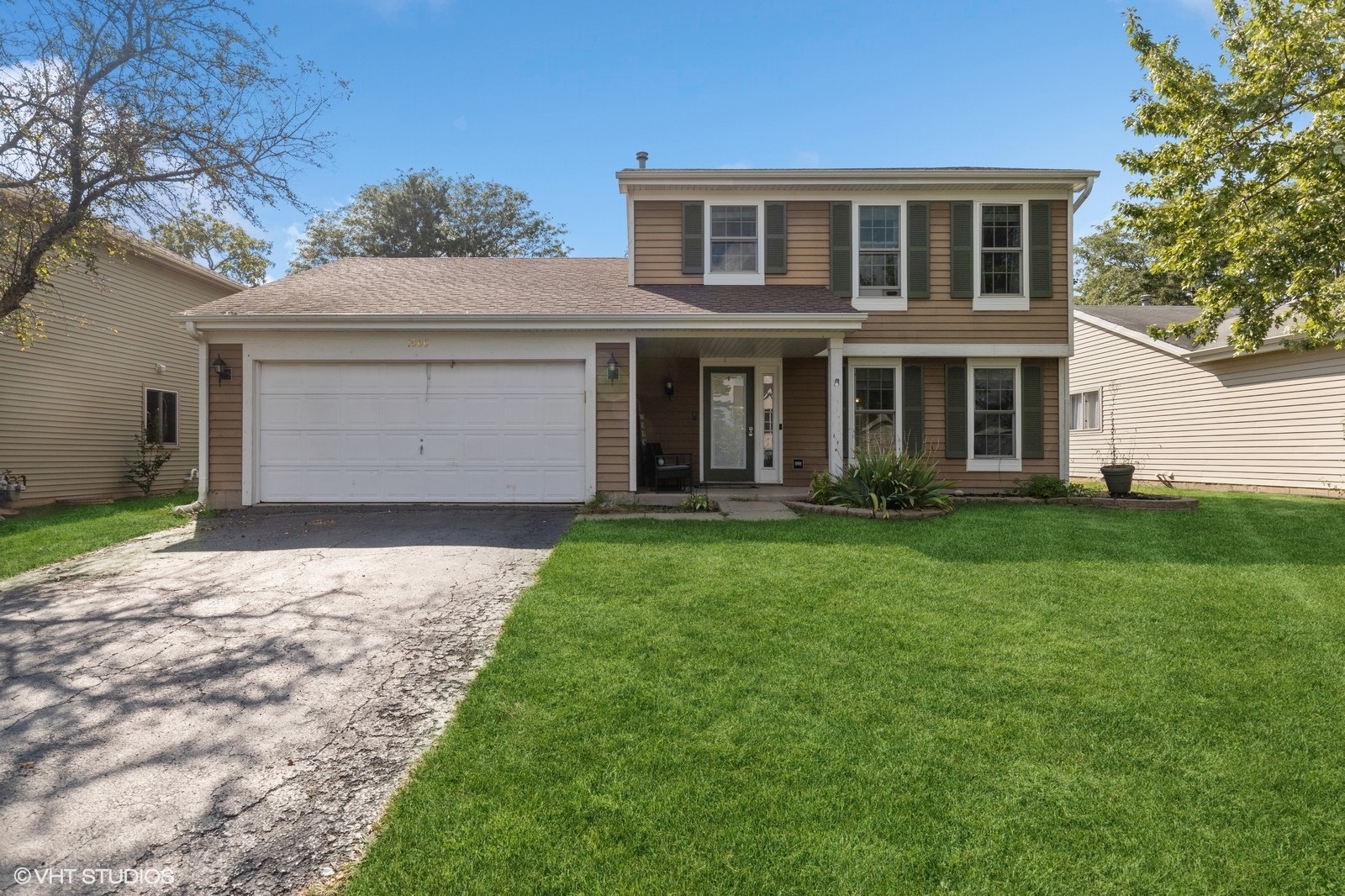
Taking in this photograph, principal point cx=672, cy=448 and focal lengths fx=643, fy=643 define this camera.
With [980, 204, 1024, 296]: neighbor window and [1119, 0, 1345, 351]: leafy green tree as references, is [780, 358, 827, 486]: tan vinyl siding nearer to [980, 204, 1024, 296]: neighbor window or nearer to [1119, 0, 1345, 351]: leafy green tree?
[980, 204, 1024, 296]: neighbor window

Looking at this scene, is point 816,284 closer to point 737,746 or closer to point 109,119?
point 737,746

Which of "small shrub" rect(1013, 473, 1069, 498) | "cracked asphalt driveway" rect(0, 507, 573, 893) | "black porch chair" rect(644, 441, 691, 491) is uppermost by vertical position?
"black porch chair" rect(644, 441, 691, 491)

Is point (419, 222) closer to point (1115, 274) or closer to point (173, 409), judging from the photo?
point (173, 409)

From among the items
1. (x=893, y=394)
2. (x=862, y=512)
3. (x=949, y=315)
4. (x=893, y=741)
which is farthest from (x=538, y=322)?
(x=893, y=741)

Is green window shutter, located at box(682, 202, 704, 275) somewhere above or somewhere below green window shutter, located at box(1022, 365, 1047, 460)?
above

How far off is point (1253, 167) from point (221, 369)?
46.9 ft

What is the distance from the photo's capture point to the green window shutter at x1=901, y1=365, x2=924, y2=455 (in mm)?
10742

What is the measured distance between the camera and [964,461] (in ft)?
35.1

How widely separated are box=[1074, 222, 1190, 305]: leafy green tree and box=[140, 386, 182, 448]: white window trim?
31.9 m

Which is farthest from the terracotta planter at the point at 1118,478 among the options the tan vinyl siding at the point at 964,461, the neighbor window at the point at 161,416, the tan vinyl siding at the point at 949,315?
the neighbor window at the point at 161,416

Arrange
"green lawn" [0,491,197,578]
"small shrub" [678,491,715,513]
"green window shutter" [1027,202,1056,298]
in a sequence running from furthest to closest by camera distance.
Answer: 1. "green window shutter" [1027,202,1056,298]
2. "small shrub" [678,491,715,513]
3. "green lawn" [0,491,197,578]

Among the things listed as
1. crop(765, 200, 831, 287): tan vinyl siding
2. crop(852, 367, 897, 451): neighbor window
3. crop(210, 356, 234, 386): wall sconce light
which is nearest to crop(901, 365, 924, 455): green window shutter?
crop(852, 367, 897, 451): neighbor window

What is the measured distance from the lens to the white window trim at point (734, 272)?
34.9 ft

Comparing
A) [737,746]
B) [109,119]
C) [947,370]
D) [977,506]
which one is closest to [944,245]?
[947,370]
